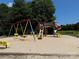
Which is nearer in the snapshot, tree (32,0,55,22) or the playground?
the playground

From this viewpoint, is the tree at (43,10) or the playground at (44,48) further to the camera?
the tree at (43,10)

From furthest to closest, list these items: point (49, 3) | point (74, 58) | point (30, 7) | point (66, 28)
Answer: point (66, 28) < point (49, 3) < point (30, 7) < point (74, 58)

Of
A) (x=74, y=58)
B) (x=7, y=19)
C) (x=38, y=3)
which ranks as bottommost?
(x=74, y=58)

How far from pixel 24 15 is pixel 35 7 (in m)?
4.74

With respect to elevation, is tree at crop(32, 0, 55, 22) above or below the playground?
above

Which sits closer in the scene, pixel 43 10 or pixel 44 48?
pixel 44 48

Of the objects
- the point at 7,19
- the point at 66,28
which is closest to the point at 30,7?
the point at 7,19

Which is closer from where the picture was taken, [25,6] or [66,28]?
[25,6]

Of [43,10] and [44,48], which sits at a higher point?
[43,10]

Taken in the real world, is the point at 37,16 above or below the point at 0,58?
above

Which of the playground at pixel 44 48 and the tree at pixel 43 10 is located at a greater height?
the tree at pixel 43 10

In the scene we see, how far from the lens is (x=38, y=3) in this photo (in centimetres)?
4953

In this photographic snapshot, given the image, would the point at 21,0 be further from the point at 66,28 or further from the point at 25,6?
the point at 66,28

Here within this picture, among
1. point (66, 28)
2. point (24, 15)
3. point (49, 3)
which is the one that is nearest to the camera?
point (24, 15)
